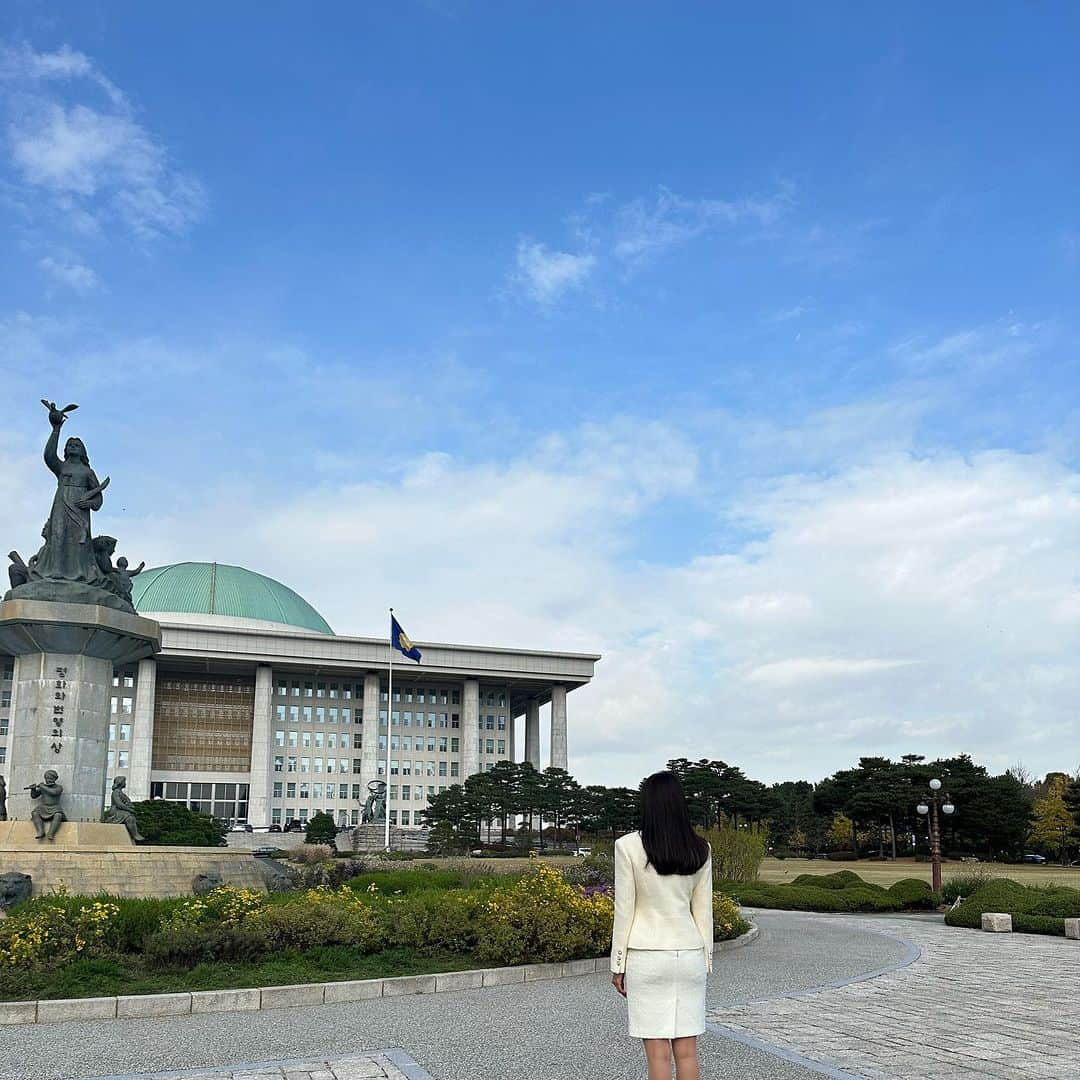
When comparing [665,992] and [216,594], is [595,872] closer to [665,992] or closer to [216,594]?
[665,992]

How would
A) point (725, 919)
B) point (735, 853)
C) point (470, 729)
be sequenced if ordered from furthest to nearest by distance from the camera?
point (470, 729) < point (735, 853) < point (725, 919)


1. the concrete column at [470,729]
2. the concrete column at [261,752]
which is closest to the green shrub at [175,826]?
the concrete column at [261,752]

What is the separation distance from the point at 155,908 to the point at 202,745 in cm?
8738

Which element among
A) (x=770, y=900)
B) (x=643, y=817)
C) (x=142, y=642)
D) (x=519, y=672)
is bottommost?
(x=770, y=900)

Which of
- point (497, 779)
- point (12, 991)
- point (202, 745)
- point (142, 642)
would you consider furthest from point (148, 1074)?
point (202, 745)

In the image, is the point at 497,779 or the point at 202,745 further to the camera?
the point at 202,745

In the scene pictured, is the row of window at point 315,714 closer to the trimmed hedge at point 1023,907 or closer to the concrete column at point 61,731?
the concrete column at point 61,731

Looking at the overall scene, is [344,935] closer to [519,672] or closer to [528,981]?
[528,981]

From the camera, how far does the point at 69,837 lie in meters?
19.8

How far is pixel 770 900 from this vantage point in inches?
1214

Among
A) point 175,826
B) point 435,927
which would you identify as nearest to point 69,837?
point 435,927

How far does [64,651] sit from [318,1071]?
15.5m

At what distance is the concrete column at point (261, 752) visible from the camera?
94000 mm

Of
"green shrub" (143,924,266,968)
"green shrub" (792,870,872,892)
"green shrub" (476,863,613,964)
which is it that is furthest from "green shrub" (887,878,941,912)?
"green shrub" (143,924,266,968)
